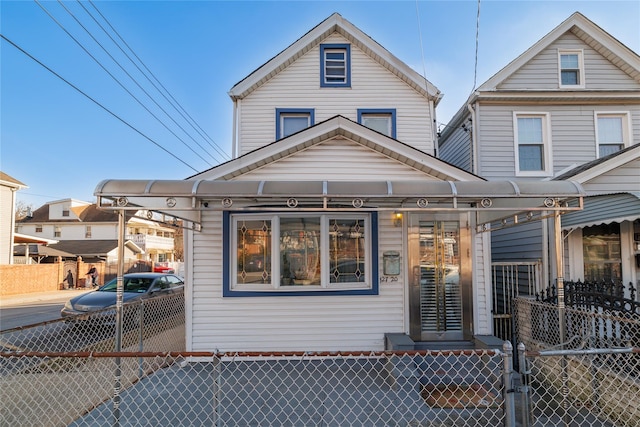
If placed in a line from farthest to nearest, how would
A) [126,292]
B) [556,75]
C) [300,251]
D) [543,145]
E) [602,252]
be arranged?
[126,292] < [556,75] < [543,145] < [602,252] < [300,251]

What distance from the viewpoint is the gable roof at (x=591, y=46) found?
30.5 ft

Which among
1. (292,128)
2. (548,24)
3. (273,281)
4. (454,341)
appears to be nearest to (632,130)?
(548,24)

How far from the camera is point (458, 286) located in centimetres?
637

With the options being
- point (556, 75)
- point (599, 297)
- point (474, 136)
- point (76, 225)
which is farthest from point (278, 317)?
point (76, 225)

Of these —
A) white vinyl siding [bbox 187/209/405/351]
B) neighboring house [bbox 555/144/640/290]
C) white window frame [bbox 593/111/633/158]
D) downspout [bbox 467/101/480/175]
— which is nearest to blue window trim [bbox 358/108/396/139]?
downspout [bbox 467/101/480/175]

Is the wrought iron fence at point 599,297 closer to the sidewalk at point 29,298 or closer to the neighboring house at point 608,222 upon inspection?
the neighboring house at point 608,222

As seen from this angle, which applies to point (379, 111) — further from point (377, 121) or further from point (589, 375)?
point (589, 375)

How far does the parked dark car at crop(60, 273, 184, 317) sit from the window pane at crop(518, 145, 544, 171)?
10.7 m

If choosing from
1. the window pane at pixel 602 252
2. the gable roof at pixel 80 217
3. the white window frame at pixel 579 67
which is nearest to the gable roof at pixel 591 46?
the white window frame at pixel 579 67

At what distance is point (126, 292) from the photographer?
9.95 meters

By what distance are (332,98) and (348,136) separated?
3.33 meters

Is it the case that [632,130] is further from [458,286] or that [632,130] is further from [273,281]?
[273,281]

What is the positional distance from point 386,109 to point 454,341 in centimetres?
567

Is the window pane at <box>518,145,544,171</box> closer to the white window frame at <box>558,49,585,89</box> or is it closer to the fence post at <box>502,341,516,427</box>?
the white window frame at <box>558,49,585,89</box>
